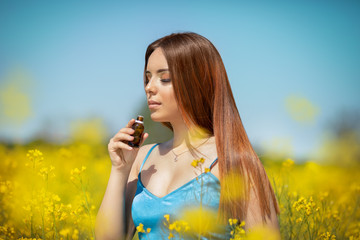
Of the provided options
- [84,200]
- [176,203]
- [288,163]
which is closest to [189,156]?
[176,203]

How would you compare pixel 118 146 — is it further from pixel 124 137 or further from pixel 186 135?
pixel 186 135

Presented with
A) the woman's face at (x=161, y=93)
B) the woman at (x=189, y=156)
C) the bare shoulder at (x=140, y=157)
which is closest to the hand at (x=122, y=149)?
the woman at (x=189, y=156)

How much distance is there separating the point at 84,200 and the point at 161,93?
1.09m

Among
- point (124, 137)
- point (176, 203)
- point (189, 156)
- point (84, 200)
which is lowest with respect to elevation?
point (84, 200)

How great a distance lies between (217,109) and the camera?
1.89 meters

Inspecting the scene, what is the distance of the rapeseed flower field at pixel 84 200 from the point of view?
203cm

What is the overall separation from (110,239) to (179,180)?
1.86ft

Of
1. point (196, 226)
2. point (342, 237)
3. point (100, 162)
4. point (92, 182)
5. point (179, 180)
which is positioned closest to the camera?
point (196, 226)

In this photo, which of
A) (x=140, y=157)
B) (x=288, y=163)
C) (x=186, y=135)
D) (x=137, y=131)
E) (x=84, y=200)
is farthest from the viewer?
(x=288, y=163)

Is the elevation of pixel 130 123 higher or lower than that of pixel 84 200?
higher

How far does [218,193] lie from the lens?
5.88 ft

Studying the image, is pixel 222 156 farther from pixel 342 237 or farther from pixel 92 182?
pixel 92 182

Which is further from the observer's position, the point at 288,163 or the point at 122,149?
the point at 288,163

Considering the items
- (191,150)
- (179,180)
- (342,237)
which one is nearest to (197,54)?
(191,150)
